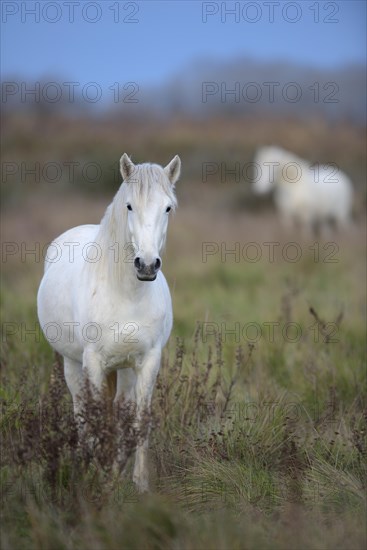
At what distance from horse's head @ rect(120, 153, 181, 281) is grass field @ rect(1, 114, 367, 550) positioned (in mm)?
913

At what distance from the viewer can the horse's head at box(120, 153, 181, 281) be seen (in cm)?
417

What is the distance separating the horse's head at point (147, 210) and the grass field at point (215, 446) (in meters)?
0.91

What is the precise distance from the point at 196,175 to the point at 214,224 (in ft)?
21.8

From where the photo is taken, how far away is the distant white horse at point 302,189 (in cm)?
1800

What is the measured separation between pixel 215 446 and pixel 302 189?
14204 millimetres

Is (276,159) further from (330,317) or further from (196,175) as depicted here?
(330,317)

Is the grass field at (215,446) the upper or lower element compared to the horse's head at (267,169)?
lower

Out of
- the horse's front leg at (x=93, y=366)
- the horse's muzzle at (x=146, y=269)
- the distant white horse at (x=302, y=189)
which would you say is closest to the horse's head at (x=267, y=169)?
the distant white horse at (x=302, y=189)

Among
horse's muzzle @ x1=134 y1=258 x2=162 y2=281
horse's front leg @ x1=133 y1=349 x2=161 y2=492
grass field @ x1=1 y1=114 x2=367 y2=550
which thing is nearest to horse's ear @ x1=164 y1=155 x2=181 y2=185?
horse's muzzle @ x1=134 y1=258 x2=162 y2=281

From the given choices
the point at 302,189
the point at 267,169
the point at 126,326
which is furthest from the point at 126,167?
the point at 302,189

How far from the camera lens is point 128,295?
4668mm

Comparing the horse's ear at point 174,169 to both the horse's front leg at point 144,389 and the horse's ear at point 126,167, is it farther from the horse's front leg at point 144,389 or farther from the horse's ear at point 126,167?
the horse's front leg at point 144,389

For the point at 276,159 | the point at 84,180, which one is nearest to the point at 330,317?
the point at 276,159

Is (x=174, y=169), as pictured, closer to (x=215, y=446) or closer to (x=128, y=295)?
(x=128, y=295)
